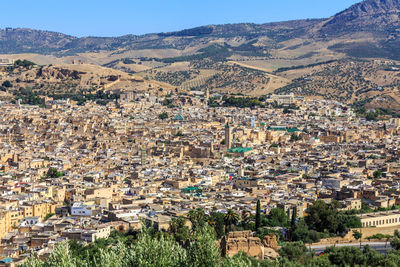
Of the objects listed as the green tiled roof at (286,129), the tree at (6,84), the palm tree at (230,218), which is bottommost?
the palm tree at (230,218)

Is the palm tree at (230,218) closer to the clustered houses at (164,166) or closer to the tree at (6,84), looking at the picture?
the clustered houses at (164,166)

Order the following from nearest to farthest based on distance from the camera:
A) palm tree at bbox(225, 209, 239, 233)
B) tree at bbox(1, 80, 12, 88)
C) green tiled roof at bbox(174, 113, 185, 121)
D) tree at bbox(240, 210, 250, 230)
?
palm tree at bbox(225, 209, 239, 233) → tree at bbox(240, 210, 250, 230) → green tiled roof at bbox(174, 113, 185, 121) → tree at bbox(1, 80, 12, 88)

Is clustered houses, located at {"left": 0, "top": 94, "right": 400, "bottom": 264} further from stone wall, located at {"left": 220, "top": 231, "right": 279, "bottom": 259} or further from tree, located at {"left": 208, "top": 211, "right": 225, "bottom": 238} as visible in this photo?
stone wall, located at {"left": 220, "top": 231, "right": 279, "bottom": 259}

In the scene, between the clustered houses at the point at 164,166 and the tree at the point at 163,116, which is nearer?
the clustered houses at the point at 164,166

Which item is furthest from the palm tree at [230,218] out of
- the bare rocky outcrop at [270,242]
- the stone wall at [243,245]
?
the stone wall at [243,245]

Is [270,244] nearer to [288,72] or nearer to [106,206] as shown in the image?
[106,206]

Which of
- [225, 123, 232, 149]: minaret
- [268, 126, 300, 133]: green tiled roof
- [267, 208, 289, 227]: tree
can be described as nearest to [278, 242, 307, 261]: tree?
[267, 208, 289, 227]: tree

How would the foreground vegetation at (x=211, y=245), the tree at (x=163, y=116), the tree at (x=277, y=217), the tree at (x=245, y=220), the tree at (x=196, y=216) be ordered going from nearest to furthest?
the foreground vegetation at (x=211, y=245)
the tree at (x=196, y=216)
the tree at (x=245, y=220)
the tree at (x=277, y=217)
the tree at (x=163, y=116)

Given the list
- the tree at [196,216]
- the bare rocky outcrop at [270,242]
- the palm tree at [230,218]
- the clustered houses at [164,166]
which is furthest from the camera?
the clustered houses at [164,166]

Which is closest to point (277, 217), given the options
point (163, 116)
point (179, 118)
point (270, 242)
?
point (270, 242)

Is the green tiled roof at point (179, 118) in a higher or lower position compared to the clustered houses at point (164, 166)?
higher
